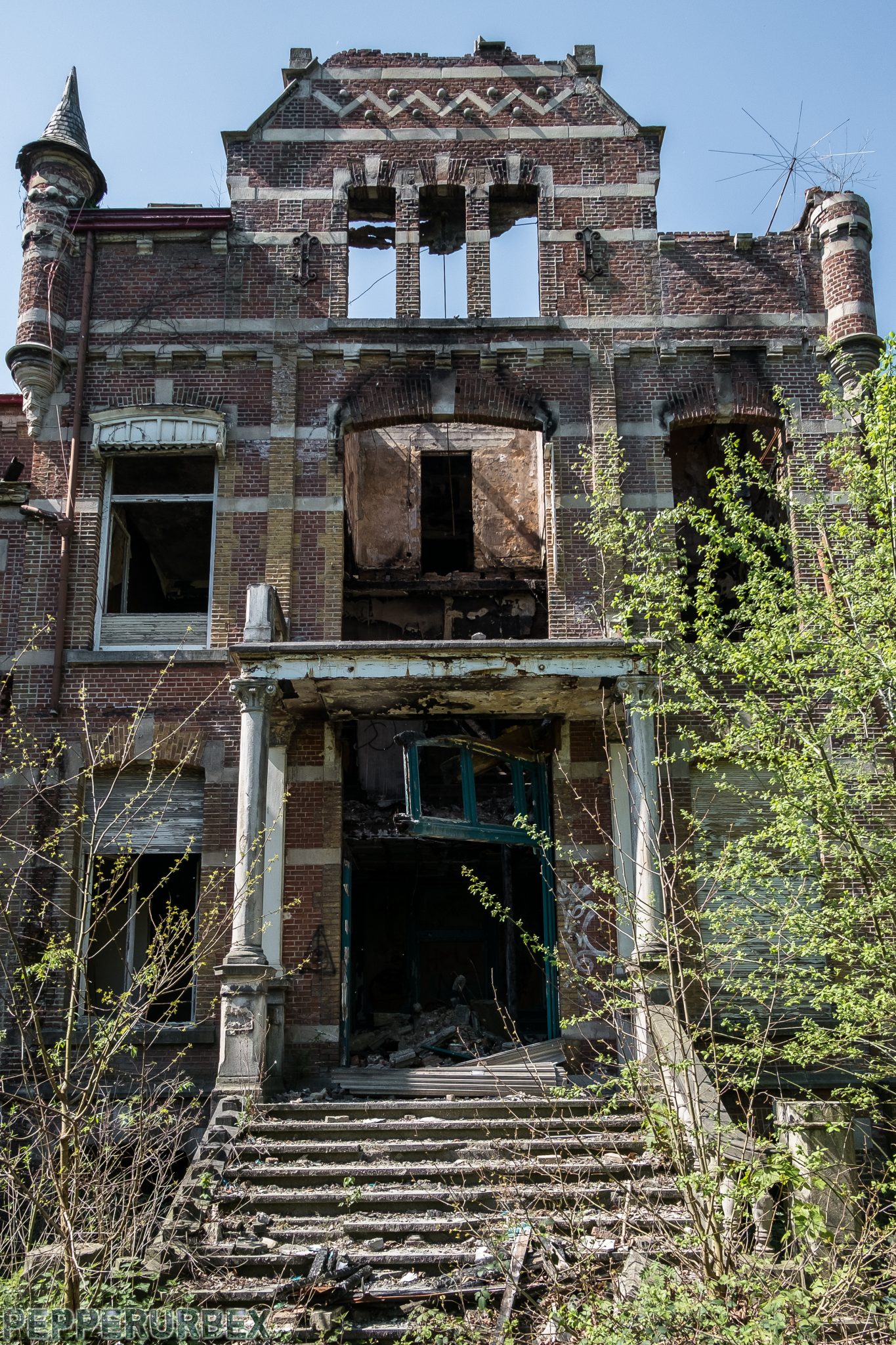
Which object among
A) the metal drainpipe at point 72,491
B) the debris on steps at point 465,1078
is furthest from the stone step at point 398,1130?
the metal drainpipe at point 72,491

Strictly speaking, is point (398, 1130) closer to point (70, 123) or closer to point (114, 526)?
point (114, 526)

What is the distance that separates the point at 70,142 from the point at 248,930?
1017 cm

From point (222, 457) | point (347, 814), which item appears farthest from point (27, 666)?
point (347, 814)

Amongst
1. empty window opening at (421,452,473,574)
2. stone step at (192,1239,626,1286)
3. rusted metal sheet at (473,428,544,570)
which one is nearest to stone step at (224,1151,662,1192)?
stone step at (192,1239,626,1286)

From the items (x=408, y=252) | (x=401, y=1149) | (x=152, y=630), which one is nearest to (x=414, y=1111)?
(x=401, y=1149)

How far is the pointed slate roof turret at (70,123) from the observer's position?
614 inches

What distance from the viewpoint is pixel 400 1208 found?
31.2 ft

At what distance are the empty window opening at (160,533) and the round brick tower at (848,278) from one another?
7.70 meters

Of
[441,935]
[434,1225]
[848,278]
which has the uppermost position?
[848,278]

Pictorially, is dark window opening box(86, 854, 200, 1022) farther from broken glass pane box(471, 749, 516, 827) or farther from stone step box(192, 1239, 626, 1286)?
stone step box(192, 1239, 626, 1286)

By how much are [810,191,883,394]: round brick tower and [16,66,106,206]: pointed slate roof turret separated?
9.03 metres

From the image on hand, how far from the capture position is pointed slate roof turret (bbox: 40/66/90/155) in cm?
1559

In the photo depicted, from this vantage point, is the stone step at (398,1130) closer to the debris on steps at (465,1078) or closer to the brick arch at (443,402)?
the debris on steps at (465,1078)

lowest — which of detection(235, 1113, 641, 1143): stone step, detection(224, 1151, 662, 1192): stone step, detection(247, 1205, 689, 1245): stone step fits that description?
detection(247, 1205, 689, 1245): stone step
